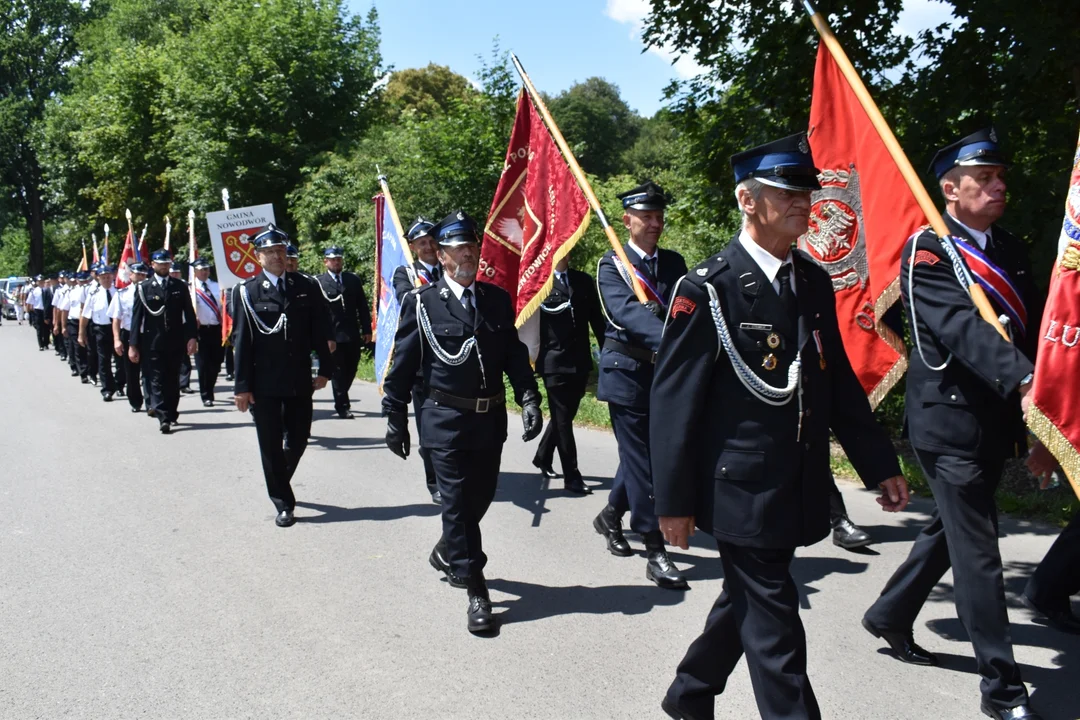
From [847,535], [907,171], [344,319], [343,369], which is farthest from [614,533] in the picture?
[343,369]

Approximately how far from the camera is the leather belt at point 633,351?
5.93 meters

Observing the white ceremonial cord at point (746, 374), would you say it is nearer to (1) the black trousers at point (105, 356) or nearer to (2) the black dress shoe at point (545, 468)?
(2) the black dress shoe at point (545, 468)

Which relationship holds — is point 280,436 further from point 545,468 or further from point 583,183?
point 583,183

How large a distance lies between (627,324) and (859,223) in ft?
4.59

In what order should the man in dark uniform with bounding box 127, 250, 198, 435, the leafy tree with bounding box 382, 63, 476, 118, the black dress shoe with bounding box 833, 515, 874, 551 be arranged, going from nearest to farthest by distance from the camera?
the black dress shoe with bounding box 833, 515, 874, 551 < the man in dark uniform with bounding box 127, 250, 198, 435 < the leafy tree with bounding box 382, 63, 476, 118

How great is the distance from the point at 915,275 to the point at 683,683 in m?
1.94

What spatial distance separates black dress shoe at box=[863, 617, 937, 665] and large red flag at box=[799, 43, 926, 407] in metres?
1.28

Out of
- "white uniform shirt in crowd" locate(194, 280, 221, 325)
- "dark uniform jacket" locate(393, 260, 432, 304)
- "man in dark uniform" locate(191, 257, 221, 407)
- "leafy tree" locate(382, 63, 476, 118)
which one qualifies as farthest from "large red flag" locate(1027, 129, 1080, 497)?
"leafy tree" locate(382, 63, 476, 118)

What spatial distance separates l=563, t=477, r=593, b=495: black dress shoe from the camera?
8.38 metres

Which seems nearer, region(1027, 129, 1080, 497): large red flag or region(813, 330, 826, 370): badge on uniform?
region(813, 330, 826, 370): badge on uniform

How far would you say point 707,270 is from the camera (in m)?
3.39

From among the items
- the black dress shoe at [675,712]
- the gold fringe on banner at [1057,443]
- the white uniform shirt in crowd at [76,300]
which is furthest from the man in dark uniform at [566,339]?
the white uniform shirt in crowd at [76,300]

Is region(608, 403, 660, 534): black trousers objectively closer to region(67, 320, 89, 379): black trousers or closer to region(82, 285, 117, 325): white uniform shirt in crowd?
region(82, 285, 117, 325): white uniform shirt in crowd

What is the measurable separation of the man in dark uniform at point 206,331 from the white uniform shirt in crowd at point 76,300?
16.1 ft
